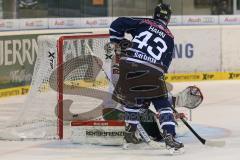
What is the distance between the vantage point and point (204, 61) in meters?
15.2

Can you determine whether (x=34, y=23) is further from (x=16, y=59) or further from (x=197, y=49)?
(x=197, y=49)

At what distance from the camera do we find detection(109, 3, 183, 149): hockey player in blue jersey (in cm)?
709

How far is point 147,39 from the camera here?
7.10 m

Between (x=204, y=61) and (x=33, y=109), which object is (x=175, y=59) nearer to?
(x=204, y=61)

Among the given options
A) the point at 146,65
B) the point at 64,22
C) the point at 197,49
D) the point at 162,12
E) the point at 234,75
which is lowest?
the point at 234,75

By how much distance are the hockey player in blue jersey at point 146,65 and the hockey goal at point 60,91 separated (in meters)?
1.02

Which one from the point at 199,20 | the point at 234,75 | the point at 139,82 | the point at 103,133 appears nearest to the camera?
the point at 139,82

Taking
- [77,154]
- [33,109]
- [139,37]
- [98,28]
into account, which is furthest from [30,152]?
[98,28]

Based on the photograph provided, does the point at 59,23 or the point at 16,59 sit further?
the point at 59,23

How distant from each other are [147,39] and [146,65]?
0.83 ft

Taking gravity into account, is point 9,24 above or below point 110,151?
above

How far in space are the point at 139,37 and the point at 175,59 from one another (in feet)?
26.3

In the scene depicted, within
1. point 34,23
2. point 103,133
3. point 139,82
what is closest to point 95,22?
point 34,23

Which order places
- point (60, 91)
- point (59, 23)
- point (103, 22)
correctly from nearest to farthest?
point (60, 91) → point (59, 23) → point (103, 22)
